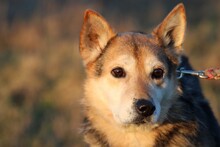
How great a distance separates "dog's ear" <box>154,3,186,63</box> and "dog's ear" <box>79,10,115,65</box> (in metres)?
0.50

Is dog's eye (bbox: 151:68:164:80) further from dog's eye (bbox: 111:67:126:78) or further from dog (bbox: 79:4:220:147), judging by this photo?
dog's eye (bbox: 111:67:126:78)

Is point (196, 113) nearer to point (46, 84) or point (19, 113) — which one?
point (19, 113)

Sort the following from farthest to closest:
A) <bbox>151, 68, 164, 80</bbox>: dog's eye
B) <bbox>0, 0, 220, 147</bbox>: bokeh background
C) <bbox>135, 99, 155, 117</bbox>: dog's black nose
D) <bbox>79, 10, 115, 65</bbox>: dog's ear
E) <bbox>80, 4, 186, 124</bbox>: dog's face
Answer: <bbox>0, 0, 220, 147</bbox>: bokeh background
<bbox>79, 10, 115, 65</bbox>: dog's ear
<bbox>151, 68, 164, 80</bbox>: dog's eye
<bbox>80, 4, 186, 124</bbox>: dog's face
<bbox>135, 99, 155, 117</bbox>: dog's black nose

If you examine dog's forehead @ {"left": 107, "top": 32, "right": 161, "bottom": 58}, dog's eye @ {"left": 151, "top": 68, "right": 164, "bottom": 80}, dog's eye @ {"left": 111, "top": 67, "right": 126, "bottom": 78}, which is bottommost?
dog's eye @ {"left": 151, "top": 68, "right": 164, "bottom": 80}

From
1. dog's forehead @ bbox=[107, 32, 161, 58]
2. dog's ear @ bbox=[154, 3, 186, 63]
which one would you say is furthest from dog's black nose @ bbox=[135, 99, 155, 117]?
dog's ear @ bbox=[154, 3, 186, 63]

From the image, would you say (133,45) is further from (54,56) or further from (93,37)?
(54,56)

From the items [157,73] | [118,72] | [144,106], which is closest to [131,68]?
[118,72]

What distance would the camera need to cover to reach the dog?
6324 mm

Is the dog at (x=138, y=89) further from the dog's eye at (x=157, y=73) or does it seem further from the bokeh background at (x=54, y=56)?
the bokeh background at (x=54, y=56)

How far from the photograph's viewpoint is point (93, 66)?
673 cm

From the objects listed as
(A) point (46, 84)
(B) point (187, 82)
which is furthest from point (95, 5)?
(B) point (187, 82)

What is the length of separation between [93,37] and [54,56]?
6.39 m

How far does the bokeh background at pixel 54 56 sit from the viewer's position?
31.4ft

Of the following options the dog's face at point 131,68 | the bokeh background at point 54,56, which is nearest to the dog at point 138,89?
the dog's face at point 131,68
